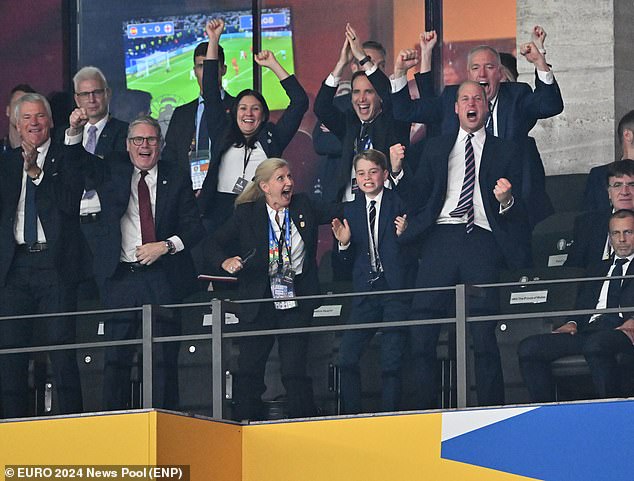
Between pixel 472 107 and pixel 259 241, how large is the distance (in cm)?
151

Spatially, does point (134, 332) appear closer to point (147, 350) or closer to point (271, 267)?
point (147, 350)

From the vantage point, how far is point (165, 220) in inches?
528

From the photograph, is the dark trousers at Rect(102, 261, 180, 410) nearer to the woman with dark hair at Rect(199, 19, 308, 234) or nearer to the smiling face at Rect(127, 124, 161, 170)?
the smiling face at Rect(127, 124, 161, 170)

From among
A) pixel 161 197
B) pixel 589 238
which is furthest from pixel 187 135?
pixel 589 238

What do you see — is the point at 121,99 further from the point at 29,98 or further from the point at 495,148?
the point at 495,148

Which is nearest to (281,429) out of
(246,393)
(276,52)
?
(246,393)

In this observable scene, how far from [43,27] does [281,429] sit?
20.5ft

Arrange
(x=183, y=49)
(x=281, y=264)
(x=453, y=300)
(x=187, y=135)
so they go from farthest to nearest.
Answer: (x=183, y=49), (x=187, y=135), (x=281, y=264), (x=453, y=300)

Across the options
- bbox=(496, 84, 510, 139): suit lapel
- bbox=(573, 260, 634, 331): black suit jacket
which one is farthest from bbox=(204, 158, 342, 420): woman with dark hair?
bbox=(573, 260, 634, 331): black suit jacket

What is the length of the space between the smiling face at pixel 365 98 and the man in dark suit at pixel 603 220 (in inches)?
57.5

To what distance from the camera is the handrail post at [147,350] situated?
12332mm

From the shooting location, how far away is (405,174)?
1352cm

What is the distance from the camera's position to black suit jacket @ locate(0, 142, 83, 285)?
1339 centimetres

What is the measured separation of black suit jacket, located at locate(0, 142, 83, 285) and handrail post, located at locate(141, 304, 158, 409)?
1.01m
